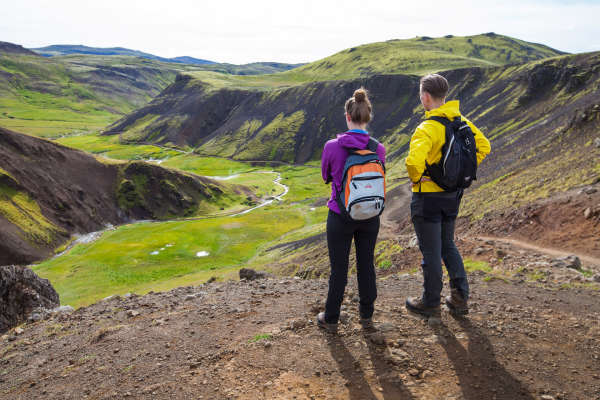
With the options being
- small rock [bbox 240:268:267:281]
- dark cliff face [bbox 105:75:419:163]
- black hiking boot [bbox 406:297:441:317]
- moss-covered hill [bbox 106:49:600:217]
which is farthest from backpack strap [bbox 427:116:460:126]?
dark cliff face [bbox 105:75:419:163]

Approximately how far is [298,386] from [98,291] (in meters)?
48.5

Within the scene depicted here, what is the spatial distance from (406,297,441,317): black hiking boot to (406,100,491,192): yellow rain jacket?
102 inches

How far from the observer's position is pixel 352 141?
6852 mm

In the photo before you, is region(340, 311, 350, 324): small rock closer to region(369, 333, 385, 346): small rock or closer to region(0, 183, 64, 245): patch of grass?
region(369, 333, 385, 346): small rock

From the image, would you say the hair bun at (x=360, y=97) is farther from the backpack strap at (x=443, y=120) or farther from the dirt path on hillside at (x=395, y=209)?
the dirt path on hillside at (x=395, y=209)

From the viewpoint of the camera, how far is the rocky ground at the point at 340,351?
6.00m

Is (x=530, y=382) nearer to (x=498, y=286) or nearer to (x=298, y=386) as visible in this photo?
(x=298, y=386)

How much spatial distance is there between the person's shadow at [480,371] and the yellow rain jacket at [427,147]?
2.94 meters

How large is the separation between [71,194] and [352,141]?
89.2 meters

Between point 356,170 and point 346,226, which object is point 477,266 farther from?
point 356,170

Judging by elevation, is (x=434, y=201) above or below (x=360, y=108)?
below

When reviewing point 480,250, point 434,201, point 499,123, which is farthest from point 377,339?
point 499,123

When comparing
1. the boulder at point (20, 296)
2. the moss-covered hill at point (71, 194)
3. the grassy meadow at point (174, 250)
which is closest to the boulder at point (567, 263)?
the boulder at point (20, 296)

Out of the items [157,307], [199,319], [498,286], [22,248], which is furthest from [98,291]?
[498,286]
